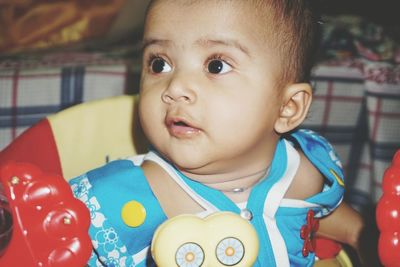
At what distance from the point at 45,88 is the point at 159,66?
0.52m

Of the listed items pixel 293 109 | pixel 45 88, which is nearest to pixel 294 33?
pixel 293 109

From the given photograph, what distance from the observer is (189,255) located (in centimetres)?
56

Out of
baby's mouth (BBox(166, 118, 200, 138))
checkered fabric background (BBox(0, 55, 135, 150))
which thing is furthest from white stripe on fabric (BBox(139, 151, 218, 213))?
checkered fabric background (BBox(0, 55, 135, 150))

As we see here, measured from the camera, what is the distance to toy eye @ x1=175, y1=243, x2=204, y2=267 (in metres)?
0.56

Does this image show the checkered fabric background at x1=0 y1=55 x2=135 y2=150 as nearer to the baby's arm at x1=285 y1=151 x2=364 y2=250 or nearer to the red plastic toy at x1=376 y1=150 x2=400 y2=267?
the baby's arm at x1=285 y1=151 x2=364 y2=250

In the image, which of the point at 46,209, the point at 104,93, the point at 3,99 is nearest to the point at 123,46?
the point at 104,93

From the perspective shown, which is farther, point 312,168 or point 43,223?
point 312,168

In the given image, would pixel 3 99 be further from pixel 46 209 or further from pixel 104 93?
pixel 46 209

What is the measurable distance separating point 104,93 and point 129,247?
21.6 inches

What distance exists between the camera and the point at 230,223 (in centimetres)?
57

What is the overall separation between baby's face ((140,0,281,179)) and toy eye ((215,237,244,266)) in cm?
14

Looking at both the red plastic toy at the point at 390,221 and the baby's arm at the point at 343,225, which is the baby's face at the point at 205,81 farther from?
the baby's arm at the point at 343,225

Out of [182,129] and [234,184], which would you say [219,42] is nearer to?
[182,129]

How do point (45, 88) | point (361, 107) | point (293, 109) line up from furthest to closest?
point (361, 107) → point (45, 88) → point (293, 109)
